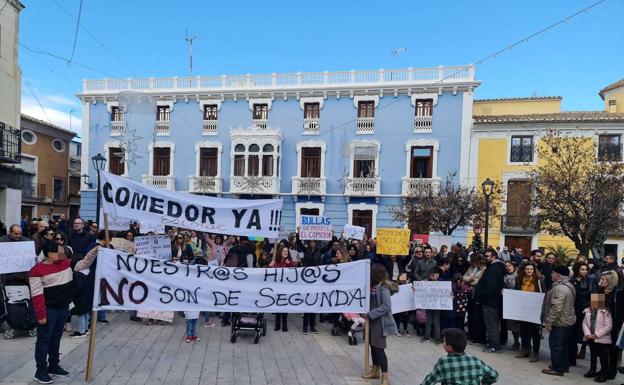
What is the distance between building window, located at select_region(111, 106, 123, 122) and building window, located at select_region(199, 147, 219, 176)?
601cm

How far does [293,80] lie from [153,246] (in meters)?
19.0

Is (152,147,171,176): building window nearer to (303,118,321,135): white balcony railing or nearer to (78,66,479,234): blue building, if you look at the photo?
(78,66,479,234): blue building

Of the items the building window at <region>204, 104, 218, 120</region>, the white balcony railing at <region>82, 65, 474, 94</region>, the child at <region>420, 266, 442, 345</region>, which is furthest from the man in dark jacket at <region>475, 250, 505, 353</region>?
the building window at <region>204, 104, 218, 120</region>

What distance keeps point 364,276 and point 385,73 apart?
20.9m

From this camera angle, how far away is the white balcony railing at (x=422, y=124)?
24.6 m

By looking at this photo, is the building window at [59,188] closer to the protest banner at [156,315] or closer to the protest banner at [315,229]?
the protest banner at [315,229]

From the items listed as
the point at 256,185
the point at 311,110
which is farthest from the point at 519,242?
the point at 256,185

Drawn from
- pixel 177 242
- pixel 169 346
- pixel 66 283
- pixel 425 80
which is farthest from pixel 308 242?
pixel 425 80

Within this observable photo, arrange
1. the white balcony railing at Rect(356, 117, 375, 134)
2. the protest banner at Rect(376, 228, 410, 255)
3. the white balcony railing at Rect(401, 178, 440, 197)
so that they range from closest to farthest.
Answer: the protest banner at Rect(376, 228, 410, 255) → the white balcony railing at Rect(401, 178, 440, 197) → the white balcony railing at Rect(356, 117, 375, 134)

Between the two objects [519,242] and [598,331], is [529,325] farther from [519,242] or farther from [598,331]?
[519,242]

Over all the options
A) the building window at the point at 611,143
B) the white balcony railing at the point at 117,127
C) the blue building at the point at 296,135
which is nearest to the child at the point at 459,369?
the blue building at the point at 296,135

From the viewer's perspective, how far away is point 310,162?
26.1 metres

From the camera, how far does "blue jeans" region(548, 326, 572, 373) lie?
6.64 m

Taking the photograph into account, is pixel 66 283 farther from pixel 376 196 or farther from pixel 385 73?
pixel 385 73
